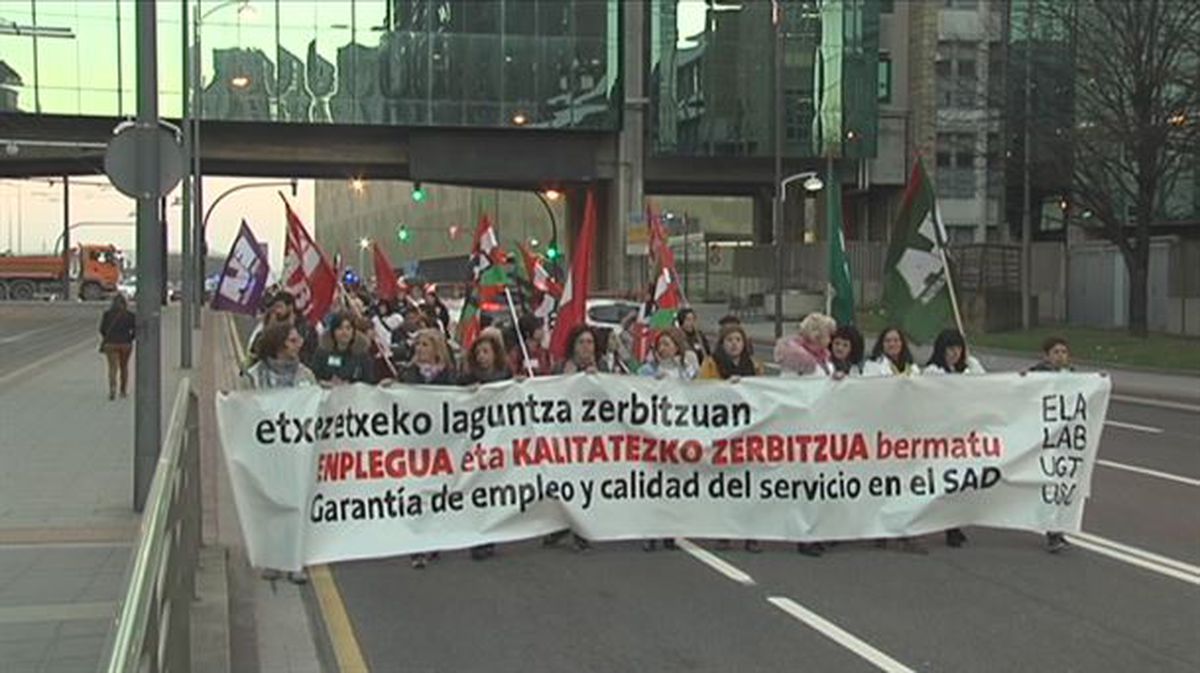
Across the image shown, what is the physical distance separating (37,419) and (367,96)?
3819 centimetres

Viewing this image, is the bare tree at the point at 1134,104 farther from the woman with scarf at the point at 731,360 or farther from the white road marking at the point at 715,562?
the white road marking at the point at 715,562

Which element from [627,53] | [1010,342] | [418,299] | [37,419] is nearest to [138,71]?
[37,419]

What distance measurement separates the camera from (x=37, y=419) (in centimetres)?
1662

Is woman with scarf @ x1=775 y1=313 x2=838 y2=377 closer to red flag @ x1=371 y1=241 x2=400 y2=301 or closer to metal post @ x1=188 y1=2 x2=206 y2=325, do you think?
red flag @ x1=371 y1=241 x2=400 y2=301

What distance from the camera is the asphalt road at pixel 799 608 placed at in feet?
21.4

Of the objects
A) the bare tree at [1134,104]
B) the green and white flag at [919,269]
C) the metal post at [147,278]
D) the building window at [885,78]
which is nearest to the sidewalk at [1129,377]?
the green and white flag at [919,269]

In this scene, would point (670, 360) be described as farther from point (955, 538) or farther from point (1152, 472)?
point (1152, 472)

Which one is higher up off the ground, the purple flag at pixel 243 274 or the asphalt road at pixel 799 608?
the purple flag at pixel 243 274

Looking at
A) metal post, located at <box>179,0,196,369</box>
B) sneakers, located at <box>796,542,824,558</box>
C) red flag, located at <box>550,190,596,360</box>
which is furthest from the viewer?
metal post, located at <box>179,0,196,369</box>

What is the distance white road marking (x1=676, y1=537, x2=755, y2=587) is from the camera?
326 inches

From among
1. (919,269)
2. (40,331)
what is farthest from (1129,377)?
(40,331)

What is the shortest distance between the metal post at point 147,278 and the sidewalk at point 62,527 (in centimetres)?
48

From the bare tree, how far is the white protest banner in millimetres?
25754

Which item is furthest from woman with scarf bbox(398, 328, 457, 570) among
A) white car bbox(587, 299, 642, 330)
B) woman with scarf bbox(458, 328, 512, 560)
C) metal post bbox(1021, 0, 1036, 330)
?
metal post bbox(1021, 0, 1036, 330)
